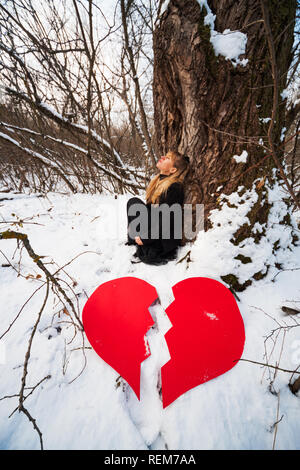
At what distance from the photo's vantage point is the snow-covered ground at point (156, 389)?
0.76 metres

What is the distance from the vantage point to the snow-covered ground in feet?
2.48

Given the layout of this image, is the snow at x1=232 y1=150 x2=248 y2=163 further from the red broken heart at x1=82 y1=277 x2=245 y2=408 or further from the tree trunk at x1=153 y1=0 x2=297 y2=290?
the red broken heart at x1=82 y1=277 x2=245 y2=408

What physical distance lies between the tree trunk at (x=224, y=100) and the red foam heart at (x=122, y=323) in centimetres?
76

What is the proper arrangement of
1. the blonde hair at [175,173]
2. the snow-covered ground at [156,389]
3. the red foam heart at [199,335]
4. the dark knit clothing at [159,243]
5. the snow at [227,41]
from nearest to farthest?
the snow-covered ground at [156,389] → the red foam heart at [199,335] → the snow at [227,41] → the blonde hair at [175,173] → the dark knit clothing at [159,243]

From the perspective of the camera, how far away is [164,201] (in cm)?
158

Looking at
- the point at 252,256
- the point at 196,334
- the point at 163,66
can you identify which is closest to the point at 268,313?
the point at 252,256

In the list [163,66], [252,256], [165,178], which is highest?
[163,66]

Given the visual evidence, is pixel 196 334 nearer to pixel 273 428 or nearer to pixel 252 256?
pixel 273 428

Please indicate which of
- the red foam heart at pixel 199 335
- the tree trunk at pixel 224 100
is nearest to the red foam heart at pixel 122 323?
the red foam heart at pixel 199 335

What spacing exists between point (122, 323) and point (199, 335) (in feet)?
1.84

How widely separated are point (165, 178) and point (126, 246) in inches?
39.4

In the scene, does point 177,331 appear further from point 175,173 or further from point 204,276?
point 175,173

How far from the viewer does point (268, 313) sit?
1.14 metres

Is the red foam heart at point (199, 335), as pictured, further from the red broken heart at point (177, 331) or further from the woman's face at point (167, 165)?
the woman's face at point (167, 165)
